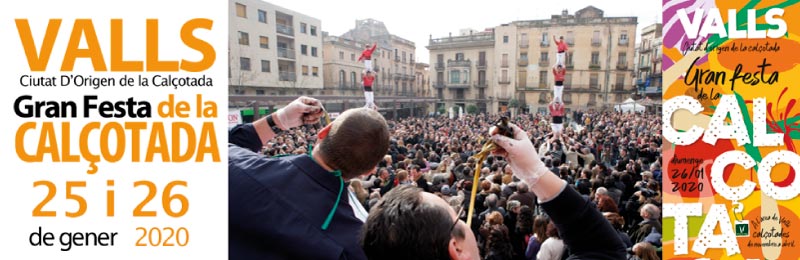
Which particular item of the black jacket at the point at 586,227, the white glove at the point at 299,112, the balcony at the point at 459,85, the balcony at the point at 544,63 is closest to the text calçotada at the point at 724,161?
the black jacket at the point at 586,227

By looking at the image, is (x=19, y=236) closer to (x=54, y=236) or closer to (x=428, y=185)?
(x=54, y=236)

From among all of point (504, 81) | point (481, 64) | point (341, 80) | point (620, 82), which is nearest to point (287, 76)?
point (341, 80)

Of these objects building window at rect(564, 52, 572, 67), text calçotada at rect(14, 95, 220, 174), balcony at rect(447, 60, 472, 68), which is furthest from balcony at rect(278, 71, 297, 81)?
text calçotada at rect(14, 95, 220, 174)

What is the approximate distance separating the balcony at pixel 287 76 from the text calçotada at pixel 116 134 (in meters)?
31.1

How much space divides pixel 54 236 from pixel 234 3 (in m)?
28.6

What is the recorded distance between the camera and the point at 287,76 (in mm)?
32094

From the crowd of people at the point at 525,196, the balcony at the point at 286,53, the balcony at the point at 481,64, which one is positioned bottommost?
the crowd of people at the point at 525,196

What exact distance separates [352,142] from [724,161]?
2.94 m

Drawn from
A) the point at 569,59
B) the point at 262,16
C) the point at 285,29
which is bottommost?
the point at 569,59

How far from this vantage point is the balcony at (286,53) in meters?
31.6

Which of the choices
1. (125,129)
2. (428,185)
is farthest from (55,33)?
(428,185)

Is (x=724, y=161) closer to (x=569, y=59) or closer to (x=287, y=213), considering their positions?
(x=287, y=213)

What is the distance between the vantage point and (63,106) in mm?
1610

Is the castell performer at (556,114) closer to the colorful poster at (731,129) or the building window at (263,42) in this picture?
the colorful poster at (731,129)
